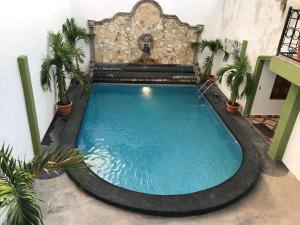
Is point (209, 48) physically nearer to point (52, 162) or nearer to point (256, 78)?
point (256, 78)

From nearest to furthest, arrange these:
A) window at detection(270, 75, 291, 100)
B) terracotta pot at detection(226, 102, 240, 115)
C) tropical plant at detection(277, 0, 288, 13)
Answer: tropical plant at detection(277, 0, 288, 13), window at detection(270, 75, 291, 100), terracotta pot at detection(226, 102, 240, 115)

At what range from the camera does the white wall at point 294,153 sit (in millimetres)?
5199

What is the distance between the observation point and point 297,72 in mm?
4477

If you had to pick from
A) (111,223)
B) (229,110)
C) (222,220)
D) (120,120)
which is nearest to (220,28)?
(229,110)

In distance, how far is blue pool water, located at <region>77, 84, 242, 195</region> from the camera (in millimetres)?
5277

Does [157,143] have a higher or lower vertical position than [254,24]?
lower

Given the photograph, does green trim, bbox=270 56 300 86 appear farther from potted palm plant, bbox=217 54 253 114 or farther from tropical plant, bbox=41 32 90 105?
tropical plant, bbox=41 32 90 105

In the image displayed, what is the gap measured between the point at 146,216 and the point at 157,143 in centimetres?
245

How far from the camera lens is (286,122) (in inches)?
208

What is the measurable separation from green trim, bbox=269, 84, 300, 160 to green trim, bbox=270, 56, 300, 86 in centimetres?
40

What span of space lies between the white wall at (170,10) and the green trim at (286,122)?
560cm

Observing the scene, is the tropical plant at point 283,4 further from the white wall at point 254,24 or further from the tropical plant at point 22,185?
the tropical plant at point 22,185

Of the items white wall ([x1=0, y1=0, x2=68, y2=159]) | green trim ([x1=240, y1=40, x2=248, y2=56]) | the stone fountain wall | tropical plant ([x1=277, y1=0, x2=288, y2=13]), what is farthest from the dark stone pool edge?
the stone fountain wall

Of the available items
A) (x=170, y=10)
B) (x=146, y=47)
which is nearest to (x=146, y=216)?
(x=146, y=47)
